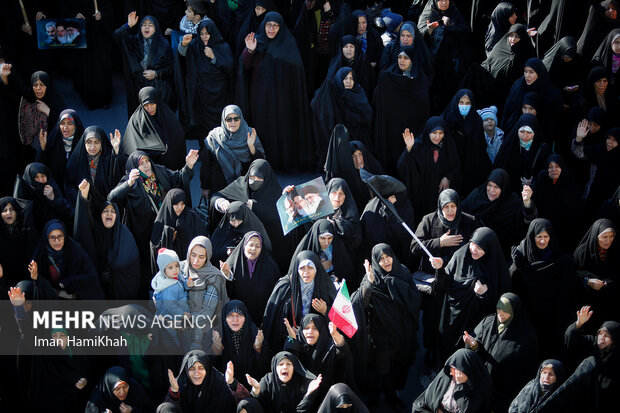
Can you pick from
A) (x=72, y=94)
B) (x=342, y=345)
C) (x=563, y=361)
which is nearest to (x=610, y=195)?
(x=563, y=361)

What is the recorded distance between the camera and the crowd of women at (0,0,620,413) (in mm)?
6750

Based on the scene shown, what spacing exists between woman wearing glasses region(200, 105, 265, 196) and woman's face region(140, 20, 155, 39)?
1.25 meters

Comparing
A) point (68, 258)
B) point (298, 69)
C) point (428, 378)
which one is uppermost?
point (298, 69)

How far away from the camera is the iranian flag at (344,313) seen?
256 inches

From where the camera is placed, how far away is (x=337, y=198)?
24.7 ft

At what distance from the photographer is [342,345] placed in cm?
664

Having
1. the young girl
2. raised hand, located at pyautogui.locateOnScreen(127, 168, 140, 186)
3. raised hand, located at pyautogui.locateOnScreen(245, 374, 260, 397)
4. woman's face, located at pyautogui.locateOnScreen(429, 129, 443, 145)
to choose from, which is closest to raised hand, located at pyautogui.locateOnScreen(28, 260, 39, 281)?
the young girl

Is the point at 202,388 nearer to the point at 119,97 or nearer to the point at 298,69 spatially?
the point at 298,69

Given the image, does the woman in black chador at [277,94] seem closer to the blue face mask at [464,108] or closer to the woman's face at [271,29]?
the woman's face at [271,29]

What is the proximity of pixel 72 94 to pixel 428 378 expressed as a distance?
4895 mm

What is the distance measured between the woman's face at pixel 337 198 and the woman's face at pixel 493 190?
121 cm

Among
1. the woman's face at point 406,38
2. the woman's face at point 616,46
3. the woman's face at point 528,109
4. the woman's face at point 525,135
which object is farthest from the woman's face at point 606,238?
the woman's face at point 406,38

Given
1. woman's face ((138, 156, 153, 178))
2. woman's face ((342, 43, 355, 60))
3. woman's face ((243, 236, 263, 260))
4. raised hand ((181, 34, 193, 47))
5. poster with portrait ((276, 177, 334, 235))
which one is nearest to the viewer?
woman's face ((243, 236, 263, 260))

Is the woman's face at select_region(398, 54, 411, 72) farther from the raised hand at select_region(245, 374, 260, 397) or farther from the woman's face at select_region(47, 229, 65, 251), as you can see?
the raised hand at select_region(245, 374, 260, 397)
